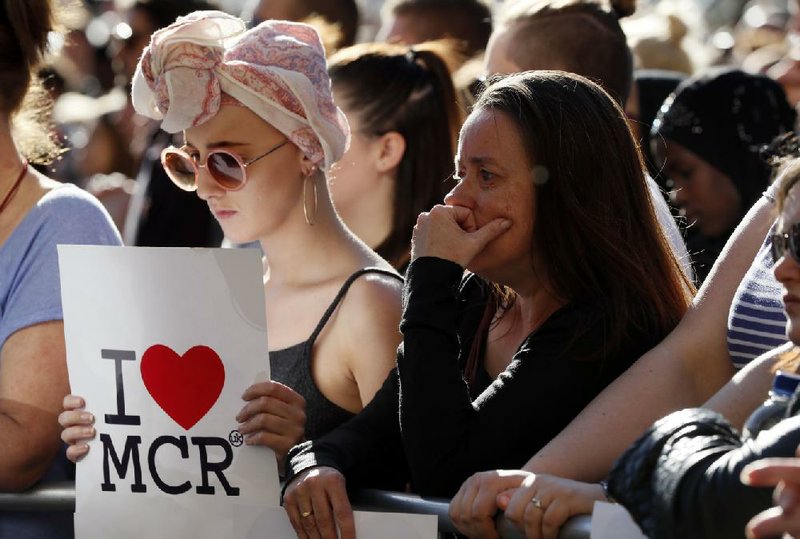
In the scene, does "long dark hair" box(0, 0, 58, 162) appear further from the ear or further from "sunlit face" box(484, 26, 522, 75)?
"sunlit face" box(484, 26, 522, 75)

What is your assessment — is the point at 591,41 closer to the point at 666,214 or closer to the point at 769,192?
the point at 666,214

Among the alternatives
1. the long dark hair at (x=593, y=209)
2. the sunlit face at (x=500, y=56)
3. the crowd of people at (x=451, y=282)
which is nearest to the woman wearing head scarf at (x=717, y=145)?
the crowd of people at (x=451, y=282)

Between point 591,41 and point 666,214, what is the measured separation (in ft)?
3.20

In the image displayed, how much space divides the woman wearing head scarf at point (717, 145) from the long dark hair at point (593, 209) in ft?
6.31

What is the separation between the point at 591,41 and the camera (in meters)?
4.74

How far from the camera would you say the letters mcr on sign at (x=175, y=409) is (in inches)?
129

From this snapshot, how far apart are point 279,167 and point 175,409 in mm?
888

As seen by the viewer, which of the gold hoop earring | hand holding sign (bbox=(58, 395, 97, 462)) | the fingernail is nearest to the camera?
the fingernail

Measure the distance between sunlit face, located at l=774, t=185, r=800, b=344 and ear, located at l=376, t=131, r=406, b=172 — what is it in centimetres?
233

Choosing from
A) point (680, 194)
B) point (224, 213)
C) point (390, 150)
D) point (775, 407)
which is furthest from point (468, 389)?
point (680, 194)

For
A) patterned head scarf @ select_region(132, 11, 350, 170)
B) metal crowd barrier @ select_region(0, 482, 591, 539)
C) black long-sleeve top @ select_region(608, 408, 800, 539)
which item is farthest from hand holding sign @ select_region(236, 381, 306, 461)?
black long-sleeve top @ select_region(608, 408, 800, 539)

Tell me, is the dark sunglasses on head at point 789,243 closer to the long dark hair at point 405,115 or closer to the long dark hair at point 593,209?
the long dark hair at point 593,209

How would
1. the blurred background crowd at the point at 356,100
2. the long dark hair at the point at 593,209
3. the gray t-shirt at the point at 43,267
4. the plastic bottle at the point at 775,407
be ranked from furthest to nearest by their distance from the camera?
the blurred background crowd at the point at 356,100 < the gray t-shirt at the point at 43,267 < the long dark hair at the point at 593,209 < the plastic bottle at the point at 775,407

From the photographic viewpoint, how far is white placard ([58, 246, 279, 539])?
3.26m
